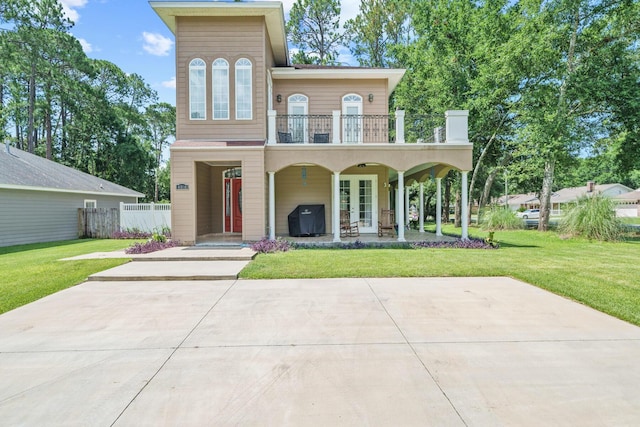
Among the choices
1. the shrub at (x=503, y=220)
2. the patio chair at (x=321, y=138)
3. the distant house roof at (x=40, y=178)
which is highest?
the patio chair at (x=321, y=138)

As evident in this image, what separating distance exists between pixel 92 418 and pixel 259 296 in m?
3.22

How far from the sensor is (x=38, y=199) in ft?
49.9

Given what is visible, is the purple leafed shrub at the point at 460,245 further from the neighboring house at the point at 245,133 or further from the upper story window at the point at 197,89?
the upper story window at the point at 197,89

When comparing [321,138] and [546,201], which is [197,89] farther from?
[546,201]

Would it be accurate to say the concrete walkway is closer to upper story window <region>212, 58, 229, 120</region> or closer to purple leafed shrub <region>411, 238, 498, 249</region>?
purple leafed shrub <region>411, 238, 498, 249</region>

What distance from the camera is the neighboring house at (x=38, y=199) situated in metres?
13.7

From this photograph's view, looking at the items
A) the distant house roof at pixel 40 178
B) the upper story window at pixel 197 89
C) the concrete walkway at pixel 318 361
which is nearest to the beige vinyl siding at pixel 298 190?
the upper story window at pixel 197 89

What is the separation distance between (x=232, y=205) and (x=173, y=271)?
6.49 m

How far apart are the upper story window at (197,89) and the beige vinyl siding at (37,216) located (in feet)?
28.8

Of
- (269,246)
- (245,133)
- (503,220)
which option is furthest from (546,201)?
(245,133)

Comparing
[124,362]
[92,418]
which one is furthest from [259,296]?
[92,418]

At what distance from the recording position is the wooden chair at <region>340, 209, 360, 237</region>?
12.9 m

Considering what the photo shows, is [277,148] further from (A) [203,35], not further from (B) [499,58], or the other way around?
(B) [499,58]

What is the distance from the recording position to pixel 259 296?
564cm
